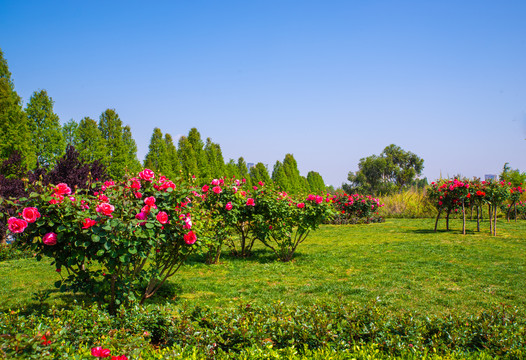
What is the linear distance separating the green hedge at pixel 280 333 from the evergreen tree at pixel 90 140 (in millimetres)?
14904

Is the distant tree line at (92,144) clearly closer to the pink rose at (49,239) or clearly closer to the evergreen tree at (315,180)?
the pink rose at (49,239)

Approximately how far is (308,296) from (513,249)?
21.4 ft

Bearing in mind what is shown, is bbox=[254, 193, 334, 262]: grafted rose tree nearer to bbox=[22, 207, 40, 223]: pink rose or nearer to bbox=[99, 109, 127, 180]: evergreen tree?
bbox=[22, 207, 40, 223]: pink rose

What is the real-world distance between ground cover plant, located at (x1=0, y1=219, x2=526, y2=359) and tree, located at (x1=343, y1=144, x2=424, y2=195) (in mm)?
33563

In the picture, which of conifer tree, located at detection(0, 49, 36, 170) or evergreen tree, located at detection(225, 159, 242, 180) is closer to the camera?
conifer tree, located at detection(0, 49, 36, 170)

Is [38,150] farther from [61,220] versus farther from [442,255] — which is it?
[442,255]

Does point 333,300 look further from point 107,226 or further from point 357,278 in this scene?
point 107,226

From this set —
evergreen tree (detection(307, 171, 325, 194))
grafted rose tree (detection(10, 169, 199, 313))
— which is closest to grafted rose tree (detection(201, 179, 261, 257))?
grafted rose tree (detection(10, 169, 199, 313))

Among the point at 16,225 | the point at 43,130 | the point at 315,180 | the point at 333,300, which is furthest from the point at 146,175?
the point at 315,180

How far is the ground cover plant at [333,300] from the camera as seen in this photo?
2.74m

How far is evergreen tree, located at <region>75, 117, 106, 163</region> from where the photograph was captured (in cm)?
1625

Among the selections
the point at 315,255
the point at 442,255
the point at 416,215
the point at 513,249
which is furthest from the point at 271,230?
the point at 416,215

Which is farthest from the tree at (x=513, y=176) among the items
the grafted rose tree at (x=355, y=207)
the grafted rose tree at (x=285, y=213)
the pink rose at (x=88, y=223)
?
the pink rose at (x=88, y=223)

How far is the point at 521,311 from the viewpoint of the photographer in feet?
13.5
